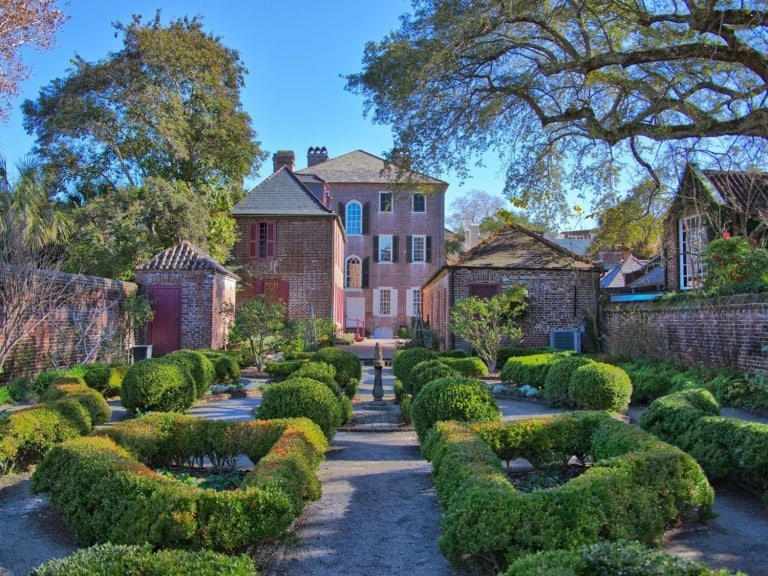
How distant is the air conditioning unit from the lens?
782 inches

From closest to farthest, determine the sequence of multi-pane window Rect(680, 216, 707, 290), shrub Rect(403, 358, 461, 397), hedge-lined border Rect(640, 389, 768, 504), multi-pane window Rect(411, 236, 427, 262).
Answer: hedge-lined border Rect(640, 389, 768, 504) < shrub Rect(403, 358, 461, 397) < multi-pane window Rect(680, 216, 707, 290) < multi-pane window Rect(411, 236, 427, 262)

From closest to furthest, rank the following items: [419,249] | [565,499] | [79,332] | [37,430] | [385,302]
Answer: [565,499] < [37,430] < [79,332] < [385,302] < [419,249]

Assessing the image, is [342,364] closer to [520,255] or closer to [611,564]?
[611,564]

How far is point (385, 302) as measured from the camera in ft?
120

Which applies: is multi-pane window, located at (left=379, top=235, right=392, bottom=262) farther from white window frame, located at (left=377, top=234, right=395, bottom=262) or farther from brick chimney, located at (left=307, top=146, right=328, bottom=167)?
brick chimney, located at (left=307, top=146, right=328, bottom=167)

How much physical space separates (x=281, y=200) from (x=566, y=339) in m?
14.9

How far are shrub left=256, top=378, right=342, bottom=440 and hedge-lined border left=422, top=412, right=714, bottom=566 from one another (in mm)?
1848

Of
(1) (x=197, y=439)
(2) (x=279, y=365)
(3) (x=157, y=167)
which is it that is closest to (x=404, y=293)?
(3) (x=157, y=167)

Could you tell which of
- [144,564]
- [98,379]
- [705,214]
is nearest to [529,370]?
[705,214]

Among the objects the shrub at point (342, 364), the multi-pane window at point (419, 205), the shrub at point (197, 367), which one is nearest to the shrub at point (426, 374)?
the shrub at point (342, 364)

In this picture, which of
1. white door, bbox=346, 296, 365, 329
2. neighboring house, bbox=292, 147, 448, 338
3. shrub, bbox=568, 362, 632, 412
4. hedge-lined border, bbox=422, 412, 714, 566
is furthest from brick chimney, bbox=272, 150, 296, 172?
hedge-lined border, bbox=422, 412, 714, 566

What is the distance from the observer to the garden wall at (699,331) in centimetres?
1043

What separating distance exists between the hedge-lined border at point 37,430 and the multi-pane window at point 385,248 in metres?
29.4

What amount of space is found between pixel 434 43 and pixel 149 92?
18.8 m
